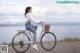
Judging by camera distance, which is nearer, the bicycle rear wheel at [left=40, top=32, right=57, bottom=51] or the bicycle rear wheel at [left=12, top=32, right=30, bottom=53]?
the bicycle rear wheel at [left=12, top=32, right=30, bottom=53]

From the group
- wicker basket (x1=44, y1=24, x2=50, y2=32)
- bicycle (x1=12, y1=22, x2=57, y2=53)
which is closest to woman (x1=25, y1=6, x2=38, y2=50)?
bicycle (x1=12, y1=22, x2=57, y2=53)

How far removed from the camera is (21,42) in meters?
8.02

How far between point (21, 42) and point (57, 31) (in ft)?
2.68

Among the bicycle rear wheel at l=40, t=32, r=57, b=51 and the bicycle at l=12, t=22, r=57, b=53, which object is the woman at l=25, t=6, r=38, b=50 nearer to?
the bicycle at l=12, t=22, r=57, b=53

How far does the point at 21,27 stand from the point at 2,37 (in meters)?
0.46

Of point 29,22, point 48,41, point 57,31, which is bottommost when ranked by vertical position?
point 48,41

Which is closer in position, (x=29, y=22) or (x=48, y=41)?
(x=29, y=22)

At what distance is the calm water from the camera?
798 centimetres

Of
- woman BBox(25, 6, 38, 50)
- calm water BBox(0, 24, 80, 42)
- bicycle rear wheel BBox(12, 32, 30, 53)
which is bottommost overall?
bicycle rear wheel BBox(12, 32, 30, 53)

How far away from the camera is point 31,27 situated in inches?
313

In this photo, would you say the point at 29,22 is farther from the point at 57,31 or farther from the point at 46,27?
the point at 57,31

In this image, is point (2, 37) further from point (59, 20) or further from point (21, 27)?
point (59, 20)

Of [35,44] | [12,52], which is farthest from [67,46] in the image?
[12,52]

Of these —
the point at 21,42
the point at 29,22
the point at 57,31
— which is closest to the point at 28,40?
the point at 21,42
